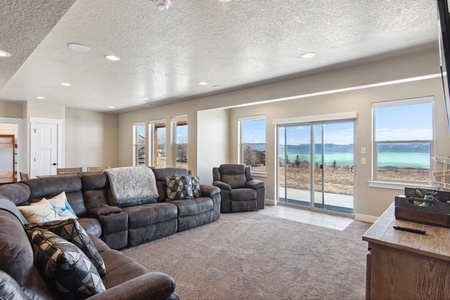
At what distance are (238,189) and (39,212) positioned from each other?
145 inches

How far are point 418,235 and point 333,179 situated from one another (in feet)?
12.3

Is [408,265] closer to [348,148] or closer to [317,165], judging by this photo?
[348,148]

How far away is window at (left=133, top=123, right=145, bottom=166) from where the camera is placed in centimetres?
797

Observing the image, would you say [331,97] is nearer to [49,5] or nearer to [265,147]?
[265,147]

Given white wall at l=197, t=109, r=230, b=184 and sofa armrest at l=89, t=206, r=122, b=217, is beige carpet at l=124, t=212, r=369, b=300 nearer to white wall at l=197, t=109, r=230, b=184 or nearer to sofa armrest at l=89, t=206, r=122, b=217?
sofa armrest at l=89, t=206, r=122, b=217

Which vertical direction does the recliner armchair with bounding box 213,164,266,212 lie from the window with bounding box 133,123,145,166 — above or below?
below

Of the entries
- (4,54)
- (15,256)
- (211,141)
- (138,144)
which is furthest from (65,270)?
(138,144)

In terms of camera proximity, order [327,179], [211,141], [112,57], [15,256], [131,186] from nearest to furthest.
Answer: [15,256]
[112,57]
[131,186]
[327,179]
[211,141]

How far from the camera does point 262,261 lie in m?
2.82

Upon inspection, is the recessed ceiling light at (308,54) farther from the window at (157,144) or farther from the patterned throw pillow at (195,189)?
the window at (157,144)

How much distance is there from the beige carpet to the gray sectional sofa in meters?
0.26

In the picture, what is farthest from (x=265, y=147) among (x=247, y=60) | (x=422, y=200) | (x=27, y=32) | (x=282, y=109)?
(x=27, y=32)

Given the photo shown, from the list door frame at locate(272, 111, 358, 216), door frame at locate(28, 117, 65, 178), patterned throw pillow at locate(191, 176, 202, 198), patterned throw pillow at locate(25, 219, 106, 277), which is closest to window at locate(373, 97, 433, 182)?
door frame at locate(272, 111, 358, 216)

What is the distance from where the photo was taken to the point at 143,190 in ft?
12.9
